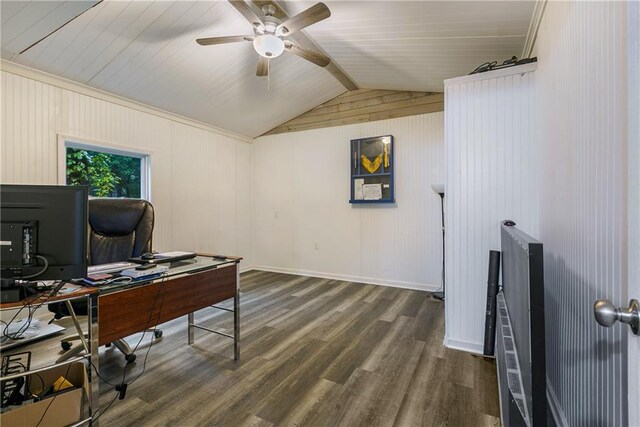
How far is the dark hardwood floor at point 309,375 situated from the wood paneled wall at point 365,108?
9.21 feet

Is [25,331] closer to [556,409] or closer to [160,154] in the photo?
[160,154]

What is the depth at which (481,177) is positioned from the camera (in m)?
2.28

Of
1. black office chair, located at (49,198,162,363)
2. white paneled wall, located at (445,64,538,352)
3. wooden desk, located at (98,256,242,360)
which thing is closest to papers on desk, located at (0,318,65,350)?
black office chair, located at (49,198,162,363)

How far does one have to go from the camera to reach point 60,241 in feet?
4.06

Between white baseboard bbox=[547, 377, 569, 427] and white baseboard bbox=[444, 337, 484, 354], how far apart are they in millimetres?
552

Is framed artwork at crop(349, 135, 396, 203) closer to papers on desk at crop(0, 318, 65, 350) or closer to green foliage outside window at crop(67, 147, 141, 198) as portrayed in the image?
green foliage outside window at crop(67, 147, 141, 198)

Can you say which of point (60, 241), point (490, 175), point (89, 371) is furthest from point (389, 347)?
point (60, 241)

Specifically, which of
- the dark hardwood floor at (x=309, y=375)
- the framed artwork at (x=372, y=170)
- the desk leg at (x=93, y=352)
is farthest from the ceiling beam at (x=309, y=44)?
the dark hardwood floor at (x=309, y=375)

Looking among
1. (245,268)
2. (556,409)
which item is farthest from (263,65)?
(245,268)

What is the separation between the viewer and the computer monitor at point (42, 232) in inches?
46.1

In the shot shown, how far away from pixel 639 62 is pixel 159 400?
2467mm

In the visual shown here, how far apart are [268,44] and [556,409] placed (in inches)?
121

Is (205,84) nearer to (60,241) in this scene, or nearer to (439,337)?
(60,241)

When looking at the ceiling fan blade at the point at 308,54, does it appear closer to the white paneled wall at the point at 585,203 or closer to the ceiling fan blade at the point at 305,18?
the ceiling fan blade at the point at 305,18
